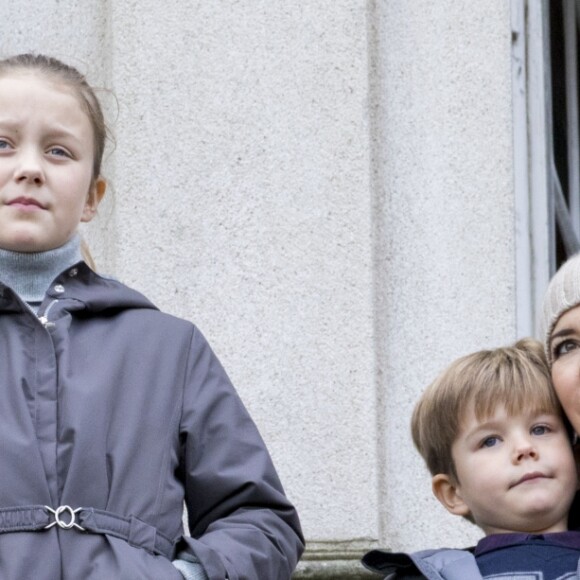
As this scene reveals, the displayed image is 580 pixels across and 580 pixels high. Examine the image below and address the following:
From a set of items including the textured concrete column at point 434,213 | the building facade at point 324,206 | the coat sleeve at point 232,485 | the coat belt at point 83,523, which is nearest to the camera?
the coat belt at point 83,523

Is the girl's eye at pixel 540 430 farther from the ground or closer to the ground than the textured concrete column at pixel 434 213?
closer to the ground

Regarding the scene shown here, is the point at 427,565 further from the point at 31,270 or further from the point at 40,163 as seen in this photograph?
the point at 40,163

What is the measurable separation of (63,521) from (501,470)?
0.90m

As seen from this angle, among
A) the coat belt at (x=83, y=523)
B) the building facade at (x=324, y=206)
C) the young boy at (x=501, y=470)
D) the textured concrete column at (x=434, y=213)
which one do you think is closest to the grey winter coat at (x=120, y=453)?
the coat belt at (x=83, y=523)

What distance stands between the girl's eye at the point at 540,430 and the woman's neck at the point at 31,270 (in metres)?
0.98

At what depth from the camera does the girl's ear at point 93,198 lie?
334 cm

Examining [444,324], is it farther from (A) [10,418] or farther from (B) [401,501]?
(A) [10,418]

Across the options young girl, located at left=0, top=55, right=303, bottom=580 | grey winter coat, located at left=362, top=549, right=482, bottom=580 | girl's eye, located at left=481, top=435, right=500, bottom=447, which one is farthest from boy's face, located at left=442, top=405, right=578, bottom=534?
young girl, located at left=0, top=55, right=303, bottom=580

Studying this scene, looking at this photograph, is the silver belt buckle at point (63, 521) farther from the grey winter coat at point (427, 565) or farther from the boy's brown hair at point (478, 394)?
the boy's brown hair at point (478, 394)

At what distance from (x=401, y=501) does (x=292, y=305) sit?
682mm

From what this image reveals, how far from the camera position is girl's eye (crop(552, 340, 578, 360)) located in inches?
127

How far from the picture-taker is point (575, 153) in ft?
18.9

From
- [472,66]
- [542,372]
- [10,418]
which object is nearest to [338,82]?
[472,66]

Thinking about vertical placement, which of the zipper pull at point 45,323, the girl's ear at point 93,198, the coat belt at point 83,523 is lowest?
the coat belt at point 83,523
